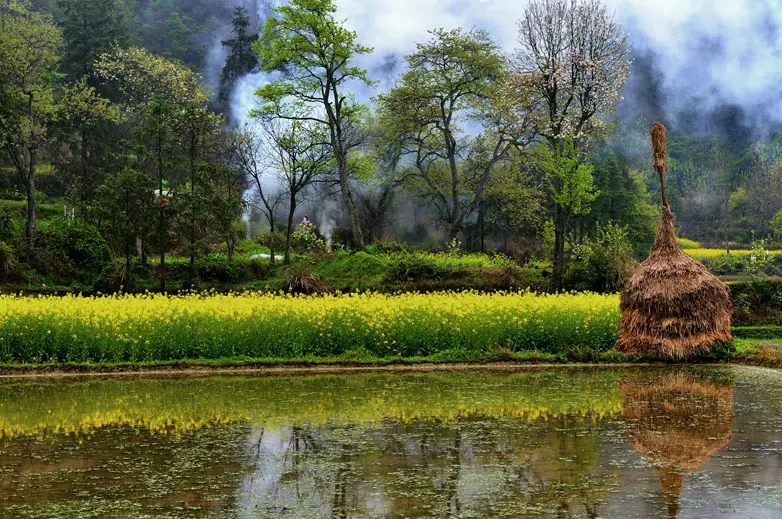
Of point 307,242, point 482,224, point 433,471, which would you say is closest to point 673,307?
point 433,471

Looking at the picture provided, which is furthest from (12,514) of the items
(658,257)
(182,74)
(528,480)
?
(182,74)

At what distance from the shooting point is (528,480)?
867cm

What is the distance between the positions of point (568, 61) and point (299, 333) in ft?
59.2

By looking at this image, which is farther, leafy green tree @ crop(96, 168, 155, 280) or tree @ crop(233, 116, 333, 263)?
tree @ crop(233, 116, 333, 263)

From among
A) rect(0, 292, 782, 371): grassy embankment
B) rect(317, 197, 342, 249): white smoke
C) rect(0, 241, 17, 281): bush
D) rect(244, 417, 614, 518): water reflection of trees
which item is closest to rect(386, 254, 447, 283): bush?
rect(0, 292, 782, 371): grassy embankment

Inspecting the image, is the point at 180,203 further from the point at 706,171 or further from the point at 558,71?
the point at 706,171

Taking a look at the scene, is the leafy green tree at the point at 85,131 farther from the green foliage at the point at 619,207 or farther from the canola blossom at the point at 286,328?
the green foliage at the point at 619,207

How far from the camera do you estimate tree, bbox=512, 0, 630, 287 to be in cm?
3139

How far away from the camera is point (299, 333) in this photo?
18219 millimetres

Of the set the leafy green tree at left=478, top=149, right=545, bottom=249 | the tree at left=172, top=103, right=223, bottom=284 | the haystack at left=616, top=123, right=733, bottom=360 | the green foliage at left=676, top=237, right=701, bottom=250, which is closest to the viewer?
the haystack at left=616, top=123, right=733, bottom=360

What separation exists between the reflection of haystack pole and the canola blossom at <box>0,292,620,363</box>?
338 centimetres

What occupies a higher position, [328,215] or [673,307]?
[328,215]

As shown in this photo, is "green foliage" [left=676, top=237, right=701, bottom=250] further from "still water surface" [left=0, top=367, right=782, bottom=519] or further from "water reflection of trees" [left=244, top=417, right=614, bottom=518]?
"water reflection of trees" [left=244, top=417, right=614, bottom=518]

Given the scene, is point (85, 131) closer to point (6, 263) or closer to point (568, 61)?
point (6, 263)
